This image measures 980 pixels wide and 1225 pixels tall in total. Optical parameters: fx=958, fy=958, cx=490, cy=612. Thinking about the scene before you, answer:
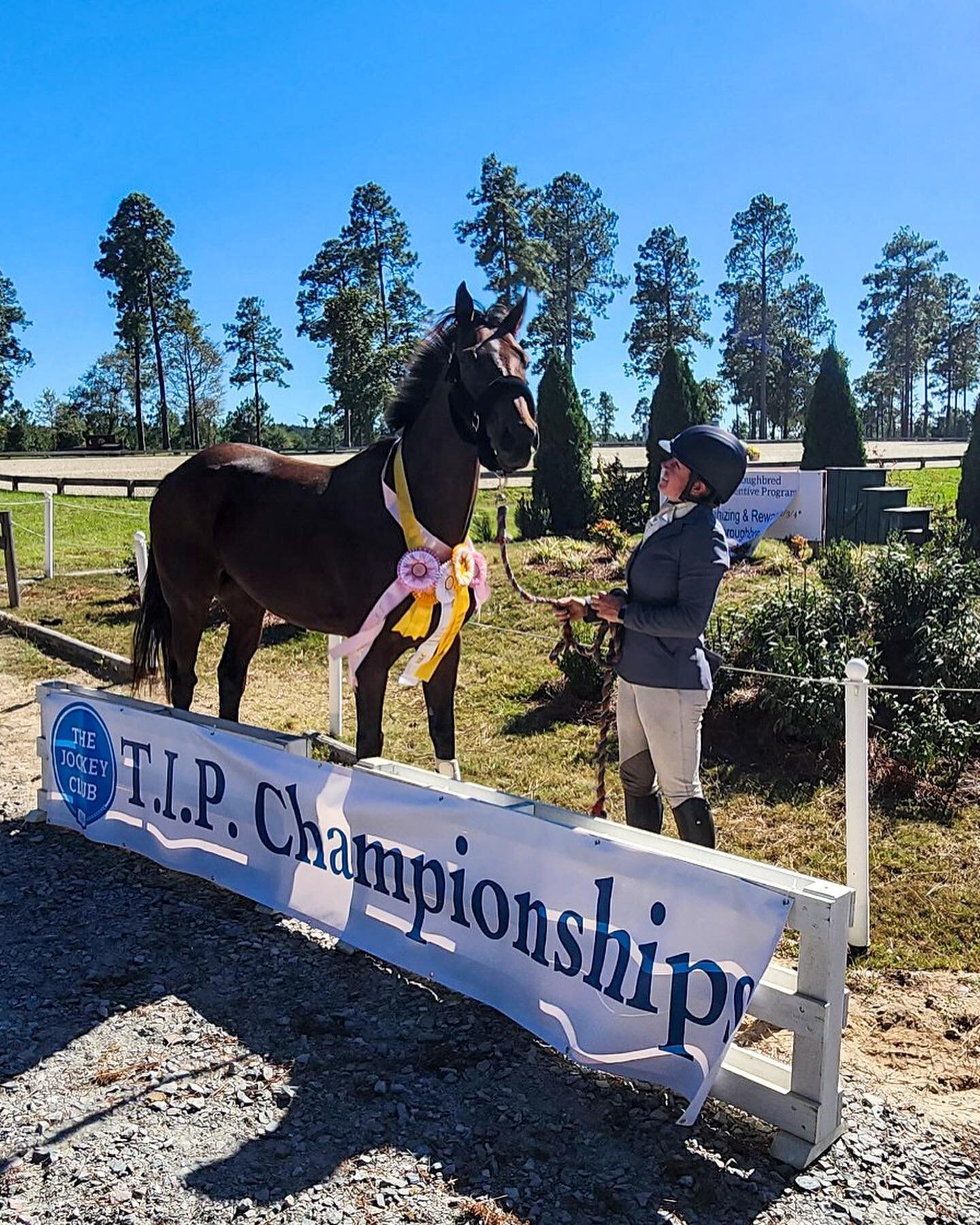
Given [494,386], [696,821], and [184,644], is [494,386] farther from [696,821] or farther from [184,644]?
[184,644]

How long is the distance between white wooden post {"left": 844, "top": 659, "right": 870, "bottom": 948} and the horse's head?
1582mm

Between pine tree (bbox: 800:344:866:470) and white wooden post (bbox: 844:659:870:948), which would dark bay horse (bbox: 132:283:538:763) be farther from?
pine tree (bbox: 800:344:866:470)

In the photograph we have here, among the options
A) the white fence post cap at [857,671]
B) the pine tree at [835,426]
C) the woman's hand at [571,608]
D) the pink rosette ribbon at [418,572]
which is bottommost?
the white fence post cap at [857,671]

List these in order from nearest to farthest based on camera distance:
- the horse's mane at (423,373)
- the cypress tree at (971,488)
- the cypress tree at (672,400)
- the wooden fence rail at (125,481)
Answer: the horse's mane at (423,373) → the cypress tree at (971,488) → the cypress tree at (672,400) → the wooden fence rail at (125,481)

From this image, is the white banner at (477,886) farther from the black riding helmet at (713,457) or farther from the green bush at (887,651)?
the green bush at (887,651)

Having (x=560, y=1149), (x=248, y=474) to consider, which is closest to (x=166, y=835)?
(x=248, y=474)

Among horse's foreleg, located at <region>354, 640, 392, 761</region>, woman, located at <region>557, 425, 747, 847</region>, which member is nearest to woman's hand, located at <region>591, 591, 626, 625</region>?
woman, located at <region>557, 425, 747, 847</region>

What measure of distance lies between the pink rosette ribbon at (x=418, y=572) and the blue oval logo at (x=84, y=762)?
1825 mm

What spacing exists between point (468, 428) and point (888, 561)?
13.8 feet

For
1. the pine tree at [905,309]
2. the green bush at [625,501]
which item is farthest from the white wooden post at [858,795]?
the pine tree at [905,309]

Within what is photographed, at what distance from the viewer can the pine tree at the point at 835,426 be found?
1950cm

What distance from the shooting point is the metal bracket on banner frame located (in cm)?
→ 255

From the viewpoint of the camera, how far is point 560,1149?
102 inches

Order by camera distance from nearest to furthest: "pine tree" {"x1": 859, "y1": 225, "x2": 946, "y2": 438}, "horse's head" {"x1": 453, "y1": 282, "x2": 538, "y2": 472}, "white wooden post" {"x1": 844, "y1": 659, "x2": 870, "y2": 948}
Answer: "horse's head" {"x1": 453, "y1": 282, "x2": 538, "y2": 472}
"white wooden post" {"x1": 844, "y1": 659, "x2": 870, "y2": 948}
"pine tree" {"x1": 859, "y1": 225, "x2": 946, "y2": 438}
